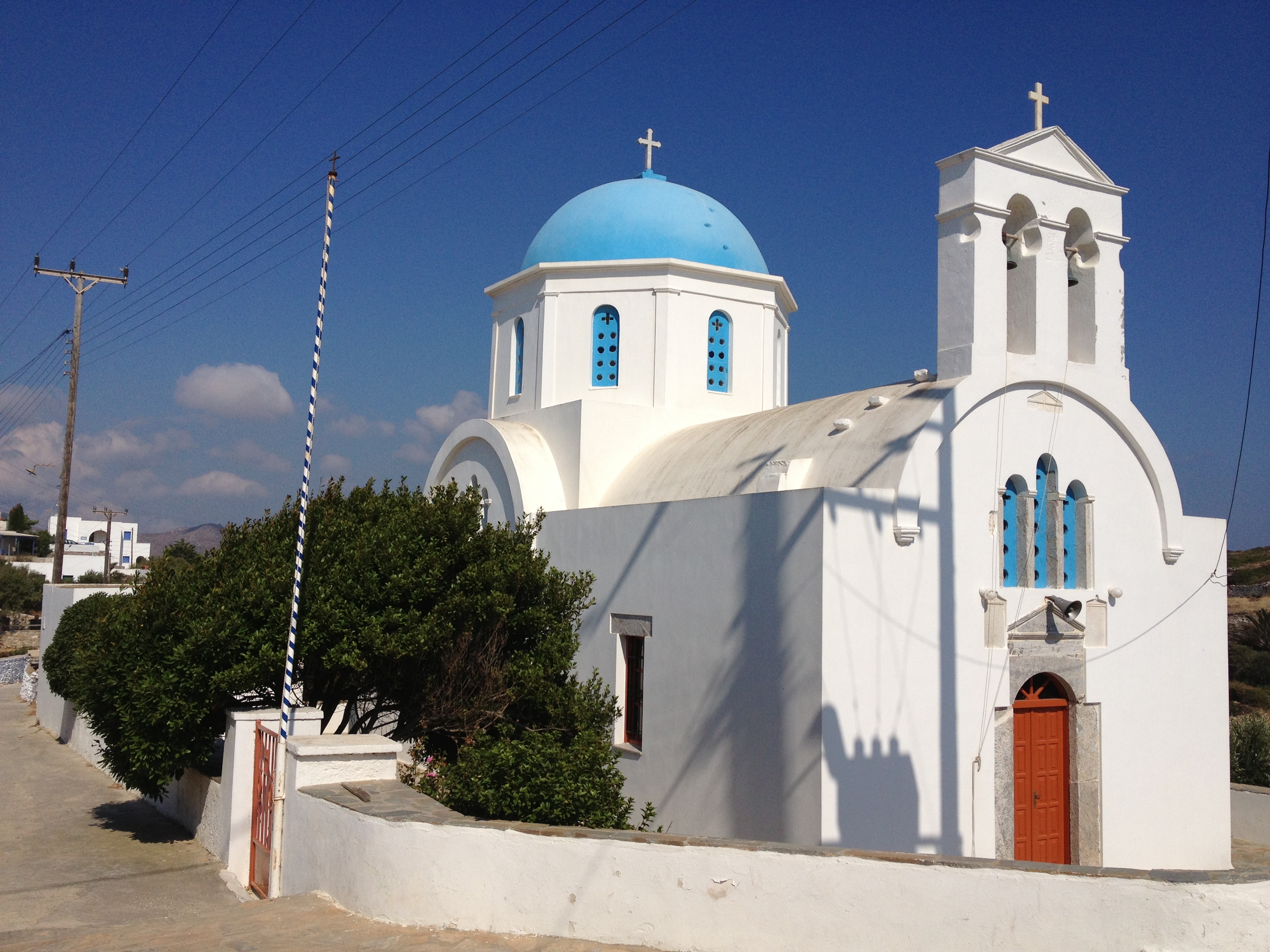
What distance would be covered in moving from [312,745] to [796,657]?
3.58 meters

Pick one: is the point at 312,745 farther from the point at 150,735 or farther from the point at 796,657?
the point at 796,657

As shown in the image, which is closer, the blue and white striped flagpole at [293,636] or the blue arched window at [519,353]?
the blue and white striped flagpole at [293,636]

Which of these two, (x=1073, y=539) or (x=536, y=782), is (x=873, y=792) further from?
(x=1073, y=539)

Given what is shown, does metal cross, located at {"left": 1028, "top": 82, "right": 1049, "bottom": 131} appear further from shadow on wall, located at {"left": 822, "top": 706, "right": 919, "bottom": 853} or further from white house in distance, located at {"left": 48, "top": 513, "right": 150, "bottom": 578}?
white house in distance, located at {"left": 48, "top": 513, "right": 150, "bottom": 578}

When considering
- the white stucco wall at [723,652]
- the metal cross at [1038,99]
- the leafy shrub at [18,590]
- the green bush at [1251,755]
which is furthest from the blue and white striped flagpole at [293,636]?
the leafy shrub at [18,590]

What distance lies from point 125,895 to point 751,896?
18.0ft

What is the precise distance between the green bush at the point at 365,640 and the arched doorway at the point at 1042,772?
350 cm

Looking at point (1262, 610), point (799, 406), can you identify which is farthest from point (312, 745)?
point (1262, 610)

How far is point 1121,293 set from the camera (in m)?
9.61

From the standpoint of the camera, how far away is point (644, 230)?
13.2 metres

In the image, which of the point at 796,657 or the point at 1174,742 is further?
the point at 1174,742

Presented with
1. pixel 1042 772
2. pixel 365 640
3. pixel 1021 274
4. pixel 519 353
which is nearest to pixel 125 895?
pixel 365 640

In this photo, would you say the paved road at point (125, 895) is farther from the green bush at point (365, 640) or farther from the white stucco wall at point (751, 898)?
the green bush at point (365, 640)

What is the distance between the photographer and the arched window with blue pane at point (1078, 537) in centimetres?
915
